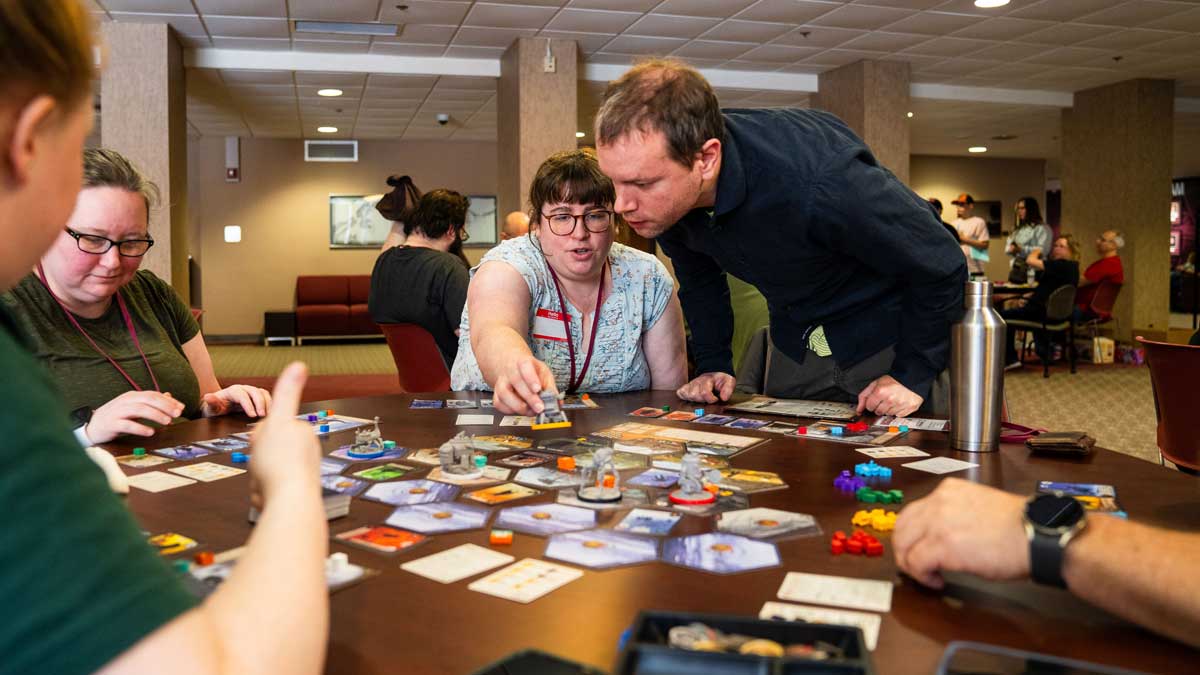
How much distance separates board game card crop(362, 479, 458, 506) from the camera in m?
1.29

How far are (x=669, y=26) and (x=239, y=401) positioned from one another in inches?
254

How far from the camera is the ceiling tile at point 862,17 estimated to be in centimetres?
721

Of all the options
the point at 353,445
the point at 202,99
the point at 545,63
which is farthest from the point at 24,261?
the point at 202,99

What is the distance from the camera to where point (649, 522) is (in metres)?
1.18

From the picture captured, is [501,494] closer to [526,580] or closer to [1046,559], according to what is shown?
[526,580]

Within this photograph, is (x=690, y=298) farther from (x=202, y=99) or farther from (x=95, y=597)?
(x=202, y=99)

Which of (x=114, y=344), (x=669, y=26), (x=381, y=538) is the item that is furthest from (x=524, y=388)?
(x=669, y=26)

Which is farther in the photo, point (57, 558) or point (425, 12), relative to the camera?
point (425, 12)

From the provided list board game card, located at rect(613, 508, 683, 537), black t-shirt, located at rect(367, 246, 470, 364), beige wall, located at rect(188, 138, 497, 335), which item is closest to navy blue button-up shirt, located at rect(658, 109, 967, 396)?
board game card, located at rect(613, 508, 683, 537)

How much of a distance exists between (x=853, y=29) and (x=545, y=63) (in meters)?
2.71

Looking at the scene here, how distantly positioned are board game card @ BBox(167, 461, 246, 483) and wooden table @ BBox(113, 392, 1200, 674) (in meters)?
0.10

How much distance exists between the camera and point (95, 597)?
57 cm

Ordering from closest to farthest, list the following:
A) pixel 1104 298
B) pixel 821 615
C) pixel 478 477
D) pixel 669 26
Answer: pixel 821 615 < pixel 478 477 < pixel 669 26 < pixel 1104 298

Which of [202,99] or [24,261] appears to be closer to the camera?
[24,261]
